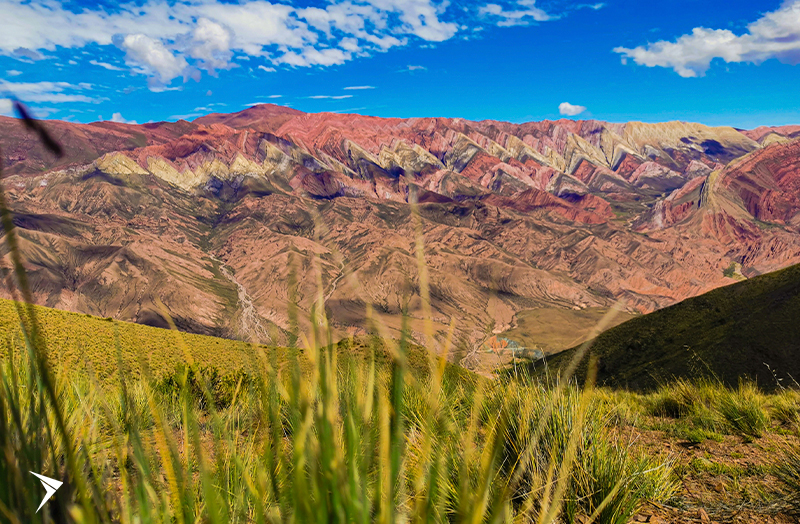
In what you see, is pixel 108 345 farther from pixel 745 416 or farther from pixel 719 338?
pixel 719 338

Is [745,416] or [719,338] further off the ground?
[745,416]

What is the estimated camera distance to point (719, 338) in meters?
33.4

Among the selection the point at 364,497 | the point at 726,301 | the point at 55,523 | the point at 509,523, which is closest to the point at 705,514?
the point at 509,523

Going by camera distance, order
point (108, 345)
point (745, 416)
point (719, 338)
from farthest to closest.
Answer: point (719, 338), point (108, 345), point (745, 416)

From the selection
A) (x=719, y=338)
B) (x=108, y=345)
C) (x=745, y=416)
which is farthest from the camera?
(x=719, y=338)

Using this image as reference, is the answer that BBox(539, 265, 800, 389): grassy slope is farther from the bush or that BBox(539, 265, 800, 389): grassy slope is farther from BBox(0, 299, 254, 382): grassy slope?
BBox(0, 299, 254, 382): grassy slope

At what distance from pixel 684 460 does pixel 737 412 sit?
2.26 meters

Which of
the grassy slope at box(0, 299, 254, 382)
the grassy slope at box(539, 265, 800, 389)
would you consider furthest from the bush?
the grassy slope at box(539, 265, 800, 389)

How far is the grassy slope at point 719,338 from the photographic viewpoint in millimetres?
28969

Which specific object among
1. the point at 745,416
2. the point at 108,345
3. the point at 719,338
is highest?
the point at 745,416

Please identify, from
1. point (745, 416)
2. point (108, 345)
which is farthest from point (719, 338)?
point (108, 345)

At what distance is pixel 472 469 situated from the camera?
9.65ft

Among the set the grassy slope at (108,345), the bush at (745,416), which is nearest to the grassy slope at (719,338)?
the bush at (745,416)

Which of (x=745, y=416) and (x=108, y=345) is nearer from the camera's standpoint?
(x=745, y=416)
